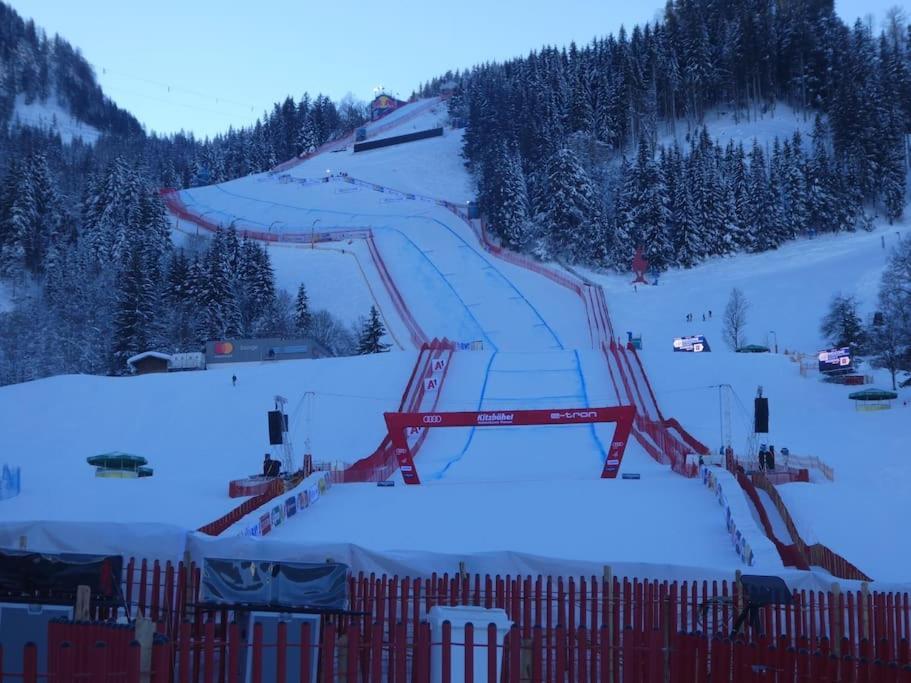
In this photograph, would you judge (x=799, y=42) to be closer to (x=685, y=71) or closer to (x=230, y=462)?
(x=685, y=71)

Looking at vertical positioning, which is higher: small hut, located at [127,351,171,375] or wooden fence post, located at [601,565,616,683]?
small hut, located at [127,351,171,375]

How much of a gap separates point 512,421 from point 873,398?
39.4ft

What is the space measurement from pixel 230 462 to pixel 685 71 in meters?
67.1

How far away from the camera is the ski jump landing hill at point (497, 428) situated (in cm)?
1461

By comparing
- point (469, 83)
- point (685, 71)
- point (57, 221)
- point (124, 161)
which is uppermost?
point (469, 83)

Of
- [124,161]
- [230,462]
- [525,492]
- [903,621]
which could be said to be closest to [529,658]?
[903,621]

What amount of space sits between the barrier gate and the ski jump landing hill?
1.37ft

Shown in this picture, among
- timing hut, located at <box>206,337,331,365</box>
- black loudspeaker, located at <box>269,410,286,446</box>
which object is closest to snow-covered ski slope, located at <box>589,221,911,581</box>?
black loudspeaker, located at <box>269,410,286,446</box>

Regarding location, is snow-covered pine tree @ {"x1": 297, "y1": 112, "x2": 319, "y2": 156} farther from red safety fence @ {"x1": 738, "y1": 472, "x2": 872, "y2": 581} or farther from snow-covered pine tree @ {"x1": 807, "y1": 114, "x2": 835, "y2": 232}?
red safety fence @ {"x1": 738, "y1": 472, "x2": 872, "y2": 581}

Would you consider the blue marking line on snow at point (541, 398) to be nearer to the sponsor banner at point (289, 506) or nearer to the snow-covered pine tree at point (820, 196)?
the sponsor banner at point (289, 506)

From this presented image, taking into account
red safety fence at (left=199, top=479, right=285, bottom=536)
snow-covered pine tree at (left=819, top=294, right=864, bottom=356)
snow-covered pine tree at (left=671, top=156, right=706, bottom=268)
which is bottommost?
red safety fence at (left=199, top=479, right=285, bottom=536)

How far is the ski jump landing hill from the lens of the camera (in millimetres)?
14609

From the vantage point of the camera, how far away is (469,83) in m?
109

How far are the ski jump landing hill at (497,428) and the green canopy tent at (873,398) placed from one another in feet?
18.2
